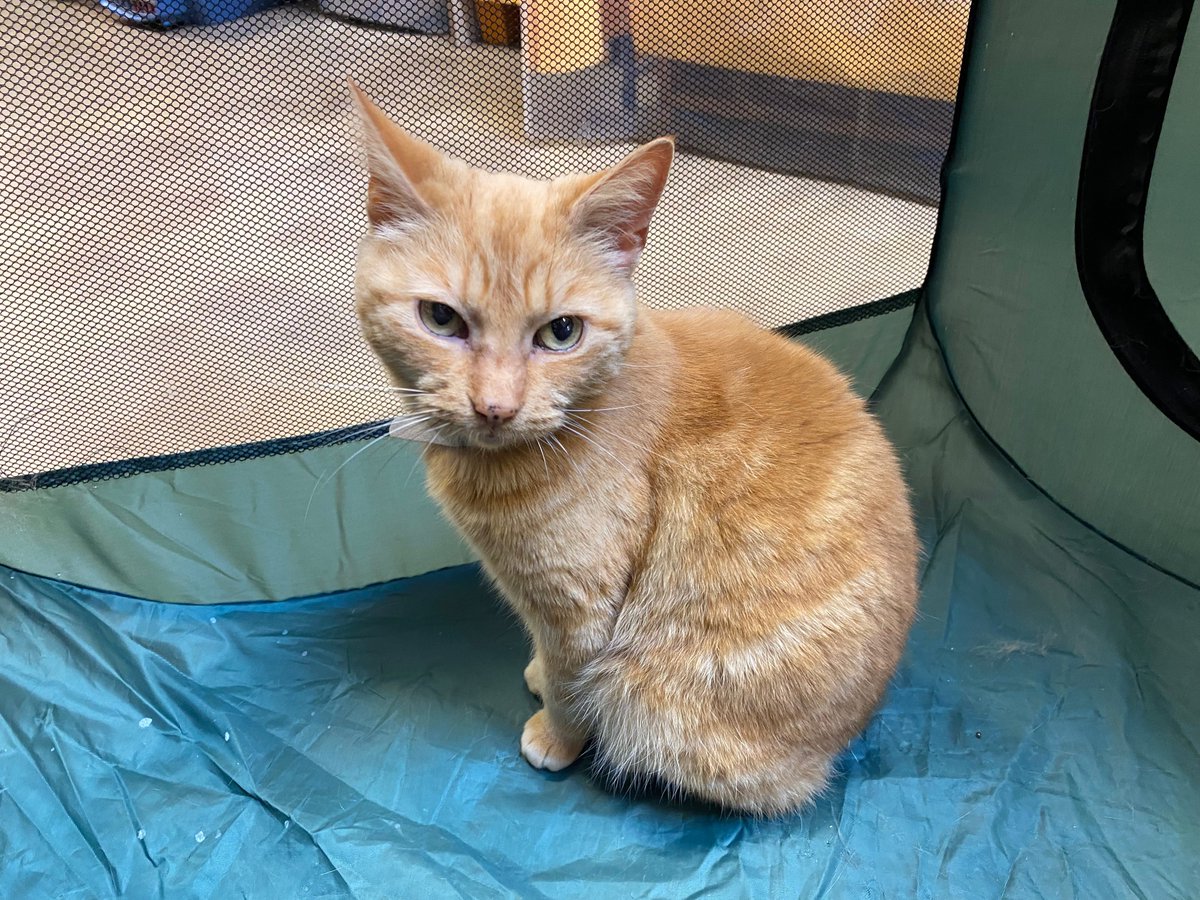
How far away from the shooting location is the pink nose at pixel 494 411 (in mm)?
835

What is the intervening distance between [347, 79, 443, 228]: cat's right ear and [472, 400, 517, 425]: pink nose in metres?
0.22

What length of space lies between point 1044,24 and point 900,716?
1.11 metres

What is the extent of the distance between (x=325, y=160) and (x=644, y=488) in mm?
727

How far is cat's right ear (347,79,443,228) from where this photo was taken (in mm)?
817

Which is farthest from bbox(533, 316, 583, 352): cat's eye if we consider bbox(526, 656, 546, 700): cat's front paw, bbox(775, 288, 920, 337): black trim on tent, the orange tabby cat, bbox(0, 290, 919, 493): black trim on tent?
bbox(775, 288, 920, 337): black trim on tent

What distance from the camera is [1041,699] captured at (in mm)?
1291

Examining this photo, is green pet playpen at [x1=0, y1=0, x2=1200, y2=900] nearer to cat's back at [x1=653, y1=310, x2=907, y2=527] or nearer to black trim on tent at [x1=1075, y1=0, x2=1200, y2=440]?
black trim on tent at [x1=1075, y1=0, x2=1200, y2=440]

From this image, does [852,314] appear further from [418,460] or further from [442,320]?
[442,320]

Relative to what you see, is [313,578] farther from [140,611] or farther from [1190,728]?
[1190,728]

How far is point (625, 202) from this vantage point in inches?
35.0

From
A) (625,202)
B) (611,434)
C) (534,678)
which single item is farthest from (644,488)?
(534,678)

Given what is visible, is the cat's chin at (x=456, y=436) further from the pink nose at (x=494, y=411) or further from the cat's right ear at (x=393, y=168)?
Answer: the cat's right ear at (x=393, y=168)

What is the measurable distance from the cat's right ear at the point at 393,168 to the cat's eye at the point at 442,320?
0.33 feet

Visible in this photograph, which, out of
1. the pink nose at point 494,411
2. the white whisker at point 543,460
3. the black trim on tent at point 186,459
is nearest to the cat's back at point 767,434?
the white whisker at point 543,460
